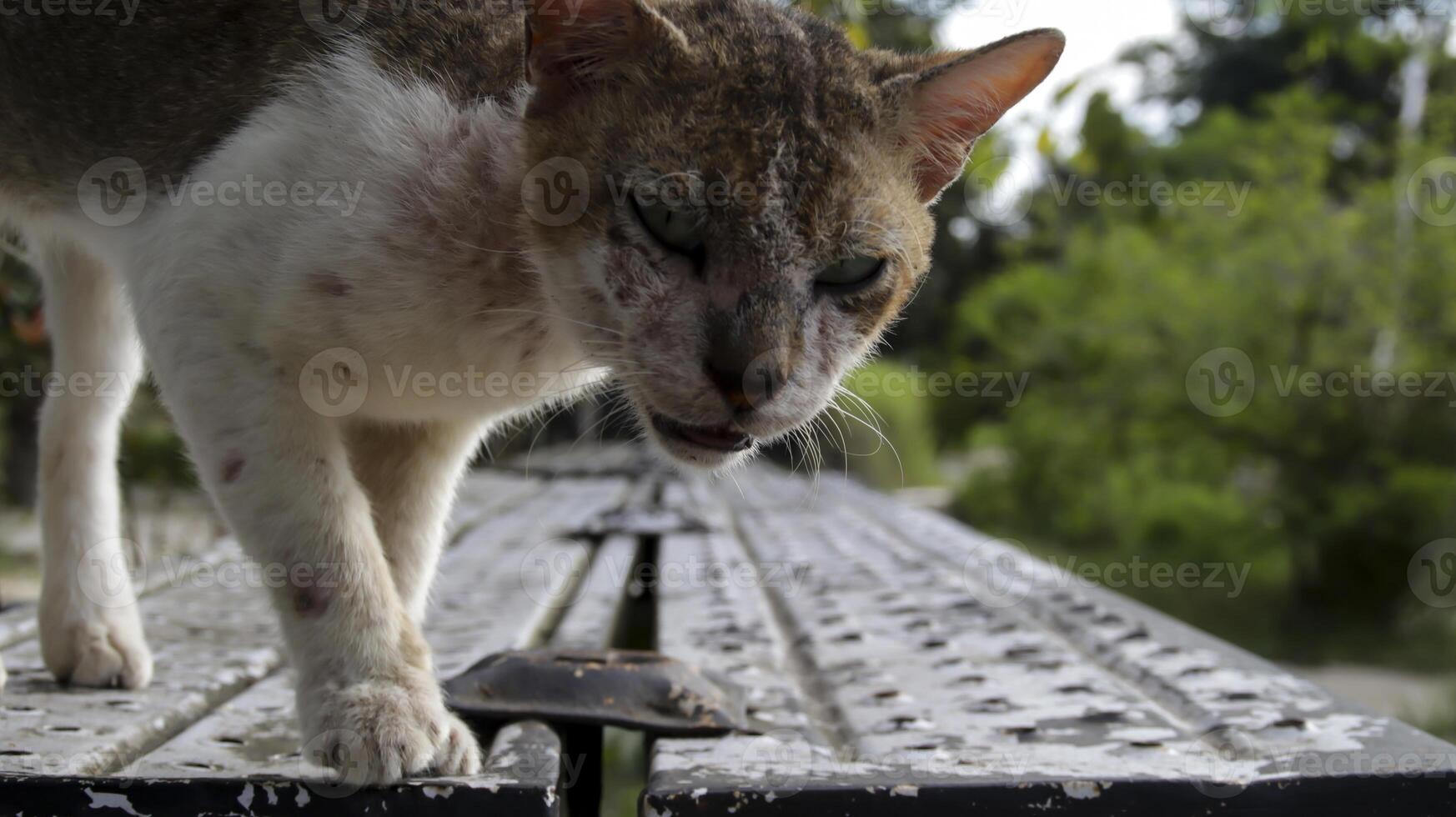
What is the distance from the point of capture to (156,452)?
776 centimetres

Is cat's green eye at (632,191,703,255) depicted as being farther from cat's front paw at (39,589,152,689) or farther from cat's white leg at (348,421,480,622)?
cat's front paw at (39,589,152,689)

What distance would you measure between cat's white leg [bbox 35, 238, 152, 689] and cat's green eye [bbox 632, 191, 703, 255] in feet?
4.48

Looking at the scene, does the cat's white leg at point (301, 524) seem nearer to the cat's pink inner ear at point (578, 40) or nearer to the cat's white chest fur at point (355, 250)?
the cat's white chest fur at point (355, 250)

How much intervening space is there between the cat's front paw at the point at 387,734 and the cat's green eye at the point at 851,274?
92cm

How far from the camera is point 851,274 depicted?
6.46 feet

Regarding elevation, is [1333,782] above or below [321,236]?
below

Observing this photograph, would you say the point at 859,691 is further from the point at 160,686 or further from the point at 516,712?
the point at 160,686

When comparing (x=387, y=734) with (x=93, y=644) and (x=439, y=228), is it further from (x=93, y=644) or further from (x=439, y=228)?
(x=93, y=644)

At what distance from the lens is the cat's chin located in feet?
6.17

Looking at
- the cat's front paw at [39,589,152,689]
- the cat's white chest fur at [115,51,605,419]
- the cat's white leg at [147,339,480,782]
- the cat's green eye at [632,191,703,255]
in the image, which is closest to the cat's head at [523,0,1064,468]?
the cat's green eye at [632,191,703,255]

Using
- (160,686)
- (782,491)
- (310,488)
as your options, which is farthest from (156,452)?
(310,488)

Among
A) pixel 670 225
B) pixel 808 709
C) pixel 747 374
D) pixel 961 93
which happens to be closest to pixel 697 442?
pixel 747 374

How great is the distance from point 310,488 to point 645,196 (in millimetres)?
712

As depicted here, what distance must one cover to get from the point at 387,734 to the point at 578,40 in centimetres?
117
